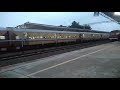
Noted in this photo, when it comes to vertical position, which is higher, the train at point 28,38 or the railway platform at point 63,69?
the train at point 28,38

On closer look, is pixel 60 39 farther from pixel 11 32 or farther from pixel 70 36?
pixel 11 32

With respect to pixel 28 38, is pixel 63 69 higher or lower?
lower

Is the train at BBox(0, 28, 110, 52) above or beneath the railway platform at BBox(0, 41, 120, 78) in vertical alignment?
above

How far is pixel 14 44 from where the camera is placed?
14.9 meters

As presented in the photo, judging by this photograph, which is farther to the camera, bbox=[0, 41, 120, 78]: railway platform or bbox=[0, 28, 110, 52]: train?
bbox=[0, 28, 110, 52]: train

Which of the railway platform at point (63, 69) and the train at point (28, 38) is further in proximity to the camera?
the train at point (28, 38)

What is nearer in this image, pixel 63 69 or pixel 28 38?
pixel 63 69
